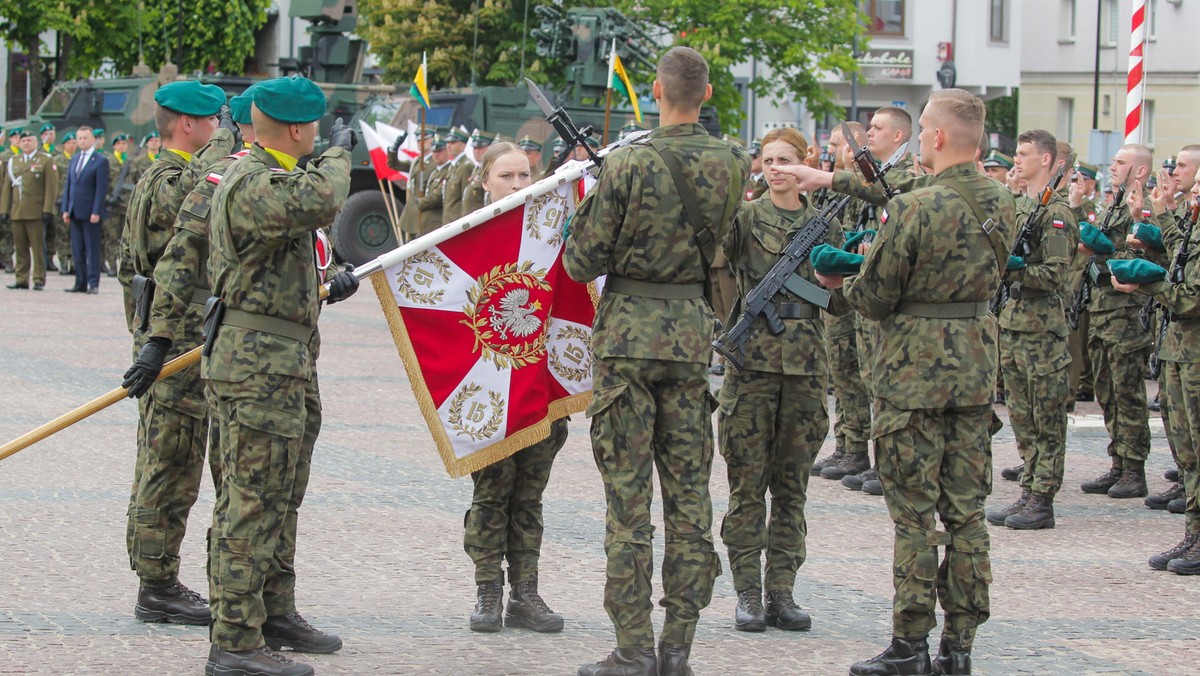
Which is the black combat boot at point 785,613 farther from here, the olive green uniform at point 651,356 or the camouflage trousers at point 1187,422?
the camouflage trousers at point 1187,422

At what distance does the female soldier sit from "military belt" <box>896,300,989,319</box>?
1553 millimetres

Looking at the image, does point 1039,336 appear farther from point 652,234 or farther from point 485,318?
point 652,234

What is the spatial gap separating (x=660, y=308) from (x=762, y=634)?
1535mm

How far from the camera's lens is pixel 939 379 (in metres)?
5.82

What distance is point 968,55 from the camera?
43562mm

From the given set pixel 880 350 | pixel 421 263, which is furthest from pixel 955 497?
pixel 421 263

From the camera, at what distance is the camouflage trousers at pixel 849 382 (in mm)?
9969

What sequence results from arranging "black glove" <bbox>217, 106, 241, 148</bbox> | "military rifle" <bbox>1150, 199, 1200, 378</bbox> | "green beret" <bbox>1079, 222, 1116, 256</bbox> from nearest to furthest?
1. "black glove" <bbox>217, 106, 241, 148</bbox>
2. "military rifle" <bbox>1150, 199, 1200, 378</bbox>
3. "green beret" <bbox>1079, 222, 1116, 256</bbox>

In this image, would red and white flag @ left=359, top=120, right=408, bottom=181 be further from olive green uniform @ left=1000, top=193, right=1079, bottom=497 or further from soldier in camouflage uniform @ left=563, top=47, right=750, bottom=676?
soldier in camouflage uniform @ left=563, top=47, right=750, bottom=676

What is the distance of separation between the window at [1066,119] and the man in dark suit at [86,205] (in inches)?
1176

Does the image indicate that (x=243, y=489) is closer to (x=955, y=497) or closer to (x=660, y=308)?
(x=660, y=308)

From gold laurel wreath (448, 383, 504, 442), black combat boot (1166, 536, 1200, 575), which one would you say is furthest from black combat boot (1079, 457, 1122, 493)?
gold laurel wreath (448, 383, 504, 442)

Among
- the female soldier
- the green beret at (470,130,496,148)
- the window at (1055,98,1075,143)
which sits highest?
the window at (1055,98,1075,143)

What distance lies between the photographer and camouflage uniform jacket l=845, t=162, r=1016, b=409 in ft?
19.0
